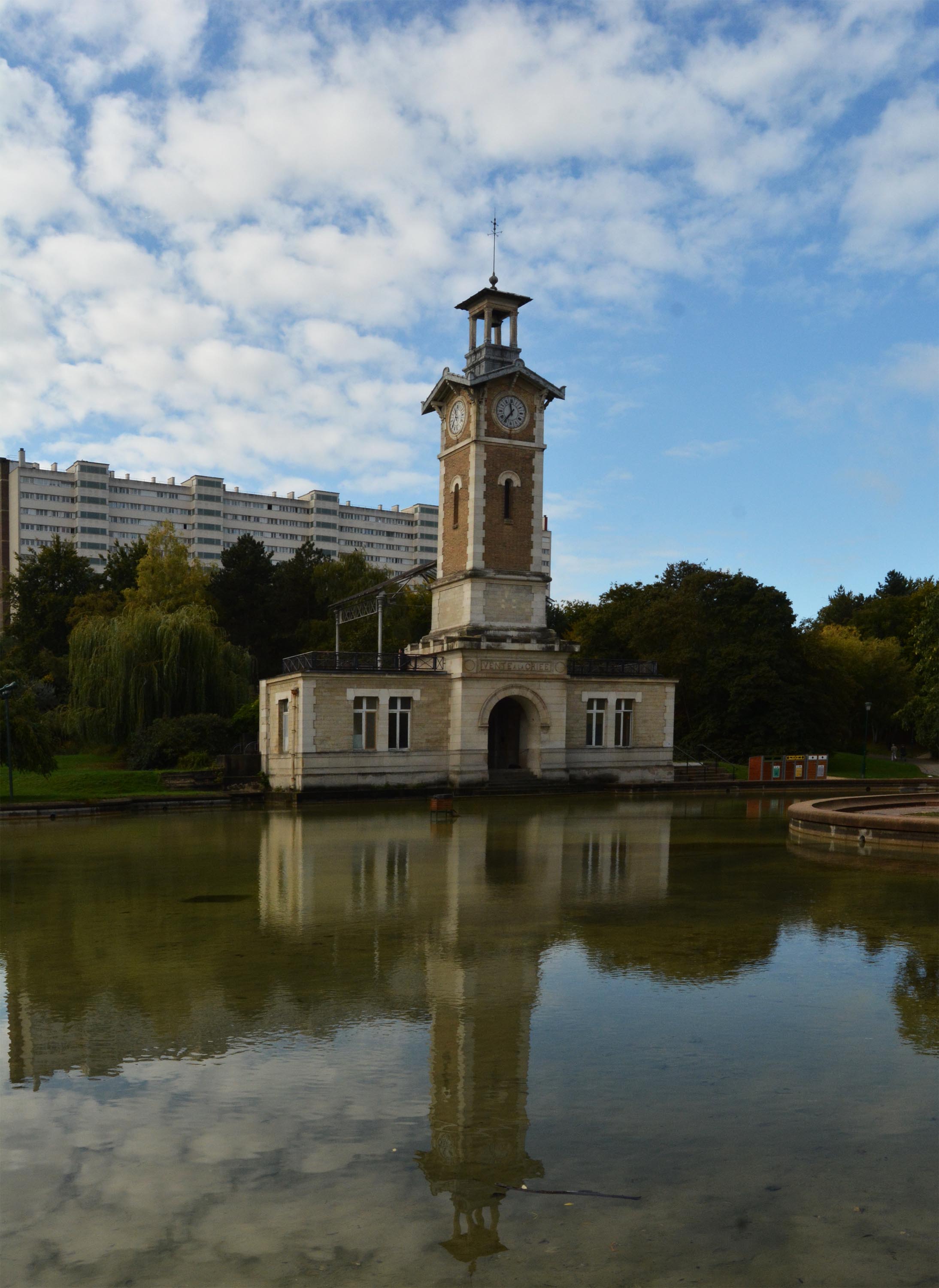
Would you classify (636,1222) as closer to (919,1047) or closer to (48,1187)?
(48,1187)

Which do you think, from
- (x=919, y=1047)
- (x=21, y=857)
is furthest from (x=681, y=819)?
(x=919, y=1047)

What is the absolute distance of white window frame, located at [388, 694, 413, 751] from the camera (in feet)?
122

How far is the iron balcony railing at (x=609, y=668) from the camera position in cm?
4103

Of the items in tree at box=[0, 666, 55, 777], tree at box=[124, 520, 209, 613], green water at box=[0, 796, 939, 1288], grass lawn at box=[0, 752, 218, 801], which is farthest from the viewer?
tree at box=[124, 520, 209, 613]

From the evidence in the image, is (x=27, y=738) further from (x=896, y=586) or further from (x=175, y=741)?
(x=896, y=586)

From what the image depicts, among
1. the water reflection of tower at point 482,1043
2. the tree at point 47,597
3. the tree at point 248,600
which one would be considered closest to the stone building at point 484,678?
the water reflection of tower at point 482,1043

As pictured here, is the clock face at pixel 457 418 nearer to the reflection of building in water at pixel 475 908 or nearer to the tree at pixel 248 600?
the reflection of building in water at pixel 475 908

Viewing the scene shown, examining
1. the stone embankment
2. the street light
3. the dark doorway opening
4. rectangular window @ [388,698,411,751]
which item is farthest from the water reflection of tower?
the dark doorway opening

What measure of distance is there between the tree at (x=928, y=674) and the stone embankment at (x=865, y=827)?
1367 centimetres

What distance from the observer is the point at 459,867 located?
18766mm

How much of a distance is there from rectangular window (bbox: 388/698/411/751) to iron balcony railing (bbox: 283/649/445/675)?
121cm

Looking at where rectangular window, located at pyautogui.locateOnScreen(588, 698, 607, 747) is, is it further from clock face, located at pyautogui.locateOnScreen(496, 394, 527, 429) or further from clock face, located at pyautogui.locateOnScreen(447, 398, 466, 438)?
clock face, located at pyautogui.locateOnScreen(447, 398, 466, 438)

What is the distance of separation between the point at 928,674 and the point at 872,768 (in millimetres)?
11983

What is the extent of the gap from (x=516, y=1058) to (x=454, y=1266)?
3.05m
